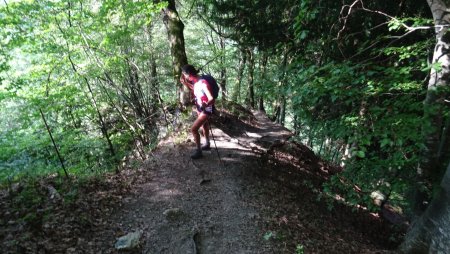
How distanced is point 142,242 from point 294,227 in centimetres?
284

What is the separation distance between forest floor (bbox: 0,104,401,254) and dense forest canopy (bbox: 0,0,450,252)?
39.5 inches

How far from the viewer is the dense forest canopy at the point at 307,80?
179 inches

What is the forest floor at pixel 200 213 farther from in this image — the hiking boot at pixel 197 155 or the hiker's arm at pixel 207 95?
the hiker's arm at pixel 207 95

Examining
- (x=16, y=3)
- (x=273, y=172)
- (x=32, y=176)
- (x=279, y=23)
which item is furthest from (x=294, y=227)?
(x=16, y=3)

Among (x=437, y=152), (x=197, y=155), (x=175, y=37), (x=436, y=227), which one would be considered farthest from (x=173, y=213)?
(x=175, y=37)

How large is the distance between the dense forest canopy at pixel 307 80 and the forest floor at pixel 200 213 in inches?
39.5

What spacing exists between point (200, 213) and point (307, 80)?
10.5 feet

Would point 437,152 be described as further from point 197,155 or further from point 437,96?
point 197,155

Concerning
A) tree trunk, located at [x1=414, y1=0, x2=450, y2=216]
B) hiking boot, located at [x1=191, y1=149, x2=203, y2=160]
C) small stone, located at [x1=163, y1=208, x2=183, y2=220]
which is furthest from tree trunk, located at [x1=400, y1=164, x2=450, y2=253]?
hiking boot, located at [x1=191, y1=149, x2=203, y2=160]

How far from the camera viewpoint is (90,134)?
514 inches

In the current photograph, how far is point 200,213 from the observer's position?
5.71 metres

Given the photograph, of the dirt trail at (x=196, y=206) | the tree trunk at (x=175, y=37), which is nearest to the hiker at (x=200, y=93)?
the dirt trail at (x=196, y=206)

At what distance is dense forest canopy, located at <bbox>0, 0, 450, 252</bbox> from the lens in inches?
179

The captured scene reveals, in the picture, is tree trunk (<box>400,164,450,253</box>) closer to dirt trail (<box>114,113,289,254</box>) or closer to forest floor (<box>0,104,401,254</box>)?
forest floor (<box>0,104,401,254</box>)
